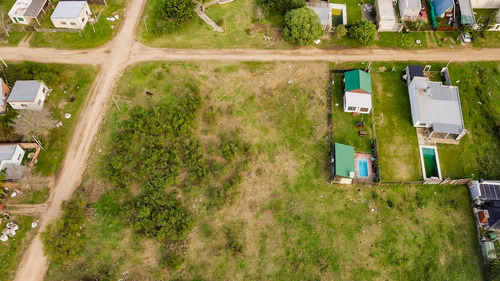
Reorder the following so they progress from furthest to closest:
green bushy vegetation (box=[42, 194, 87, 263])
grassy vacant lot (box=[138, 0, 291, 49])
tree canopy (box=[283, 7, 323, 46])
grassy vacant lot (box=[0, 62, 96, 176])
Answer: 1. grassy vacant lot (box=[138, 0, 291, 49])
2. tree canopy (box=[283, 7, 323, 46])
3. grassy vacant lot (box=[0, 62, 96, 176])
4. green bushy vegetation (box=[42, 194, 87, 263])

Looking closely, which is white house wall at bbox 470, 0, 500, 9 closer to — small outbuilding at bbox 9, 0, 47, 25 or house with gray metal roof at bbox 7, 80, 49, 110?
house with gray metal roof at bbox 7, 80, 49, 110

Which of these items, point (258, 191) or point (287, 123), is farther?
point (287, 123)

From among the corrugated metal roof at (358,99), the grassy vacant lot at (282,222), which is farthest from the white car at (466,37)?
the grassy vacant lot at (282,222)

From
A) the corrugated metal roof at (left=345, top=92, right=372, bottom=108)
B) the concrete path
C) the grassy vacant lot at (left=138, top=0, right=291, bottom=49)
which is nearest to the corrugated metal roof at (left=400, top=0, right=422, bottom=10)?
the corrugated metal roof at (left=345, top=92, right=372, bottom=108)

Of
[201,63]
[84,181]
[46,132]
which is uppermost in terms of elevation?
[201,63]

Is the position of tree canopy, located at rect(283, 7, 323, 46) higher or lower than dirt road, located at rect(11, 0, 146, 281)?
higher

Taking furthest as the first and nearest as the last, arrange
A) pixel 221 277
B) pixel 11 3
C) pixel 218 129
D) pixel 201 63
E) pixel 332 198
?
pixel 11 3
pixel 201 63
pixel 218 129
pixel 332 198
pixel 221 277

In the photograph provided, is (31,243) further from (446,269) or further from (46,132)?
(446,269)

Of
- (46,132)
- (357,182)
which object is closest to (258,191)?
(357,182)
